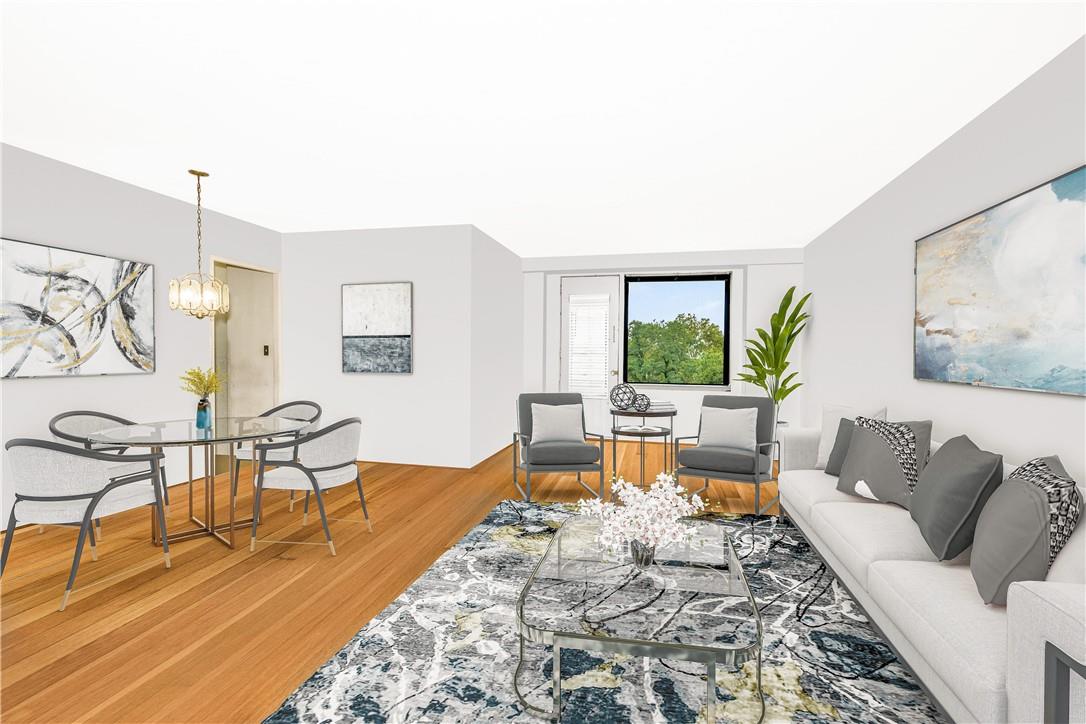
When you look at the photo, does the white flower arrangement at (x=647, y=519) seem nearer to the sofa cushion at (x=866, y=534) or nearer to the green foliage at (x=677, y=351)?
the sofa cushion at (x=866, y=534)

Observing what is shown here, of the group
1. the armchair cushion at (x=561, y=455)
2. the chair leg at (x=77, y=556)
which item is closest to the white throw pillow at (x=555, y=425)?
the armchair cushion at (x=561, y=455)

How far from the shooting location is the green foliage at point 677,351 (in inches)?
297

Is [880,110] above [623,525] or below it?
above

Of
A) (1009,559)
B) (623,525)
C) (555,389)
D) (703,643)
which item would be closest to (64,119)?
(623,525)

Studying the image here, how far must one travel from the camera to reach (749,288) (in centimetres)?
720

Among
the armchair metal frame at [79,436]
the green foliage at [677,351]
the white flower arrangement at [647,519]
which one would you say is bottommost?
the white flower arrangement at [647,519]

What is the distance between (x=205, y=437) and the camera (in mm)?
3193

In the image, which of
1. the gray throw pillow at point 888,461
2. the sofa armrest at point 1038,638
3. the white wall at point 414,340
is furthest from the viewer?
the white wall at point 414,340

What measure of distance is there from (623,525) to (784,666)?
0.86m

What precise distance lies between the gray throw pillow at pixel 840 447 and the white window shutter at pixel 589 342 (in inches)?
167

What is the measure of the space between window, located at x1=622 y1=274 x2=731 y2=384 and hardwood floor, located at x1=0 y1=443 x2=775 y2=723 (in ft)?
11.0

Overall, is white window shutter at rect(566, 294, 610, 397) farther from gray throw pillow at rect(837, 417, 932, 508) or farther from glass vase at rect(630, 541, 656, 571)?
glass vase at rect(630, 541, 656, 571)

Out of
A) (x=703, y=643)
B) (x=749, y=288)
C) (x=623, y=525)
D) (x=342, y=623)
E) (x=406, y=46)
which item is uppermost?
(x=406, y=46)

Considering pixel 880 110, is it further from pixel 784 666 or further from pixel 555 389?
pixel 555 389
